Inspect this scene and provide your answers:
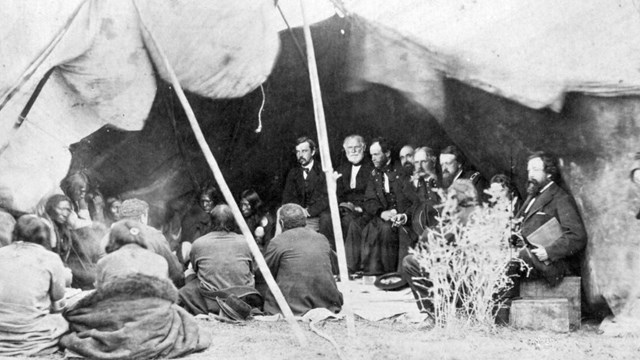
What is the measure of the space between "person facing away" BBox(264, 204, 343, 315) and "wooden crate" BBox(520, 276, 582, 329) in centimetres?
174

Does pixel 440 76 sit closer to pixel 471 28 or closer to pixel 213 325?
pixel 471 28

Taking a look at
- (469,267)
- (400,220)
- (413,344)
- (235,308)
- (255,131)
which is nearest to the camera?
(413,344)

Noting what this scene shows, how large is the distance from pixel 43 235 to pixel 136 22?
3.12 m

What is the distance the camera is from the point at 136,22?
8578mm

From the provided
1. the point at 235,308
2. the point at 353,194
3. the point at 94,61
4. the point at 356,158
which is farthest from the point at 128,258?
the point at 356,158

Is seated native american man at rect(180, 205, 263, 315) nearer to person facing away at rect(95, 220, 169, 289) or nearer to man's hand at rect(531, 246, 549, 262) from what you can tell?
person facing away at rect(95, 220, 169, 289)

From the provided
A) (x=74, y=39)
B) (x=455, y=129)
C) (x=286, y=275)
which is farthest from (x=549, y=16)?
(x=74, y=39)

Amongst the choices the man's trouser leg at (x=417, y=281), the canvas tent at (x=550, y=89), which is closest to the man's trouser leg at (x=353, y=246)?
the canvas tent at (x=550, y=89)

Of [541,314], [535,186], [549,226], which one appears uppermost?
[535,186]

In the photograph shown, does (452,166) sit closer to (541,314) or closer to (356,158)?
(356,158)

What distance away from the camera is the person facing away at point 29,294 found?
20.0ft

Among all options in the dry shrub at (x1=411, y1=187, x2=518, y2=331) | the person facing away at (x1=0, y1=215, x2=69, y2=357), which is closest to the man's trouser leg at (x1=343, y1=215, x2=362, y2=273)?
the dry shrub at (x1=411, y1=187, x2=518, y2=331)

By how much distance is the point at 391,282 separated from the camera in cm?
848

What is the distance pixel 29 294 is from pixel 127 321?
77 cm
